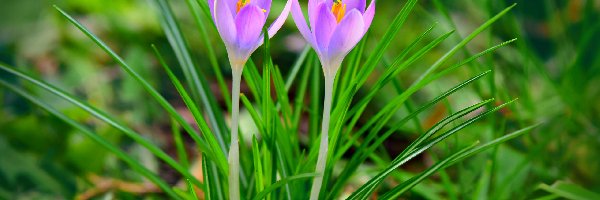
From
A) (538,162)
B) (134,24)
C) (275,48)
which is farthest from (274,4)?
(538,162)

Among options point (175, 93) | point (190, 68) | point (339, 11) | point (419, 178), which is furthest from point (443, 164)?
point (175, 93)

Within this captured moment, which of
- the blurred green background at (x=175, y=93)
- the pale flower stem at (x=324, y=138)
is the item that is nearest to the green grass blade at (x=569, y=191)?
the blurred green background at (x=175, y=93)

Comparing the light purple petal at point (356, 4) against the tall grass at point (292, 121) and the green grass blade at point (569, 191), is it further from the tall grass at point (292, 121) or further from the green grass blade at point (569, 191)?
the green grass blade at point (569, 191)

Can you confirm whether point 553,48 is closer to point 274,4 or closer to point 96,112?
point 274,4

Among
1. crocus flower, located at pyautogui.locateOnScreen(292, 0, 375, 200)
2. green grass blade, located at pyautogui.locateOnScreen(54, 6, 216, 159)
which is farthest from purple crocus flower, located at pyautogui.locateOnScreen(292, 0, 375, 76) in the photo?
green grass blade, located at pyautogui.locateOnScreen(54, 6, 216, 159)

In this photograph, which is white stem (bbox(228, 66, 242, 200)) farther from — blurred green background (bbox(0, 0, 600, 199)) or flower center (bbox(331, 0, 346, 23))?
blurred green background (bbox(0, 0, 600, 199))

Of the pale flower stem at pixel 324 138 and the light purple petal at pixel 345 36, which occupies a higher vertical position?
the light purple petal at pixel 345 36

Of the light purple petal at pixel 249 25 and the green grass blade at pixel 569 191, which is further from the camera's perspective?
the green grass blade at pixel 569 191

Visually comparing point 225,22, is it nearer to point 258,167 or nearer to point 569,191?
point 258,167
